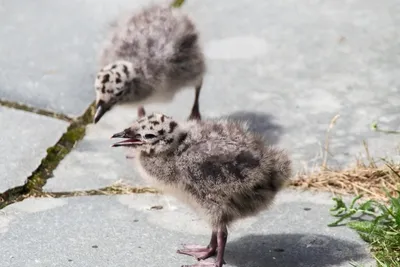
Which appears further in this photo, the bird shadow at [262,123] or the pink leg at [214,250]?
the bird shadow at [262,123]

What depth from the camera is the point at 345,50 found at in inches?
236

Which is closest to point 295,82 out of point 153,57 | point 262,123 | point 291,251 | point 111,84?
point 262,123

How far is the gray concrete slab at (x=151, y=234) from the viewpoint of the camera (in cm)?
385

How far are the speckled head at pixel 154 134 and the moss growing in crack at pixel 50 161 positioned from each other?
0.72 metres

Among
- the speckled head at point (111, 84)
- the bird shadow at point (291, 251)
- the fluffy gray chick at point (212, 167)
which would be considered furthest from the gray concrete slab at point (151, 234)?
the speckled head at point (111, 84)

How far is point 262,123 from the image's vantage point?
5.21 m

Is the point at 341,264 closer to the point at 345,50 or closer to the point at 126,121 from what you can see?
the point at 126,121

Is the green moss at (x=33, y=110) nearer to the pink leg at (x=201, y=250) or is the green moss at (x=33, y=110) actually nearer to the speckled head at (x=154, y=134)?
the speckled head at (x=154, y=134)

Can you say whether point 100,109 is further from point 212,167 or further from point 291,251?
point 291,251

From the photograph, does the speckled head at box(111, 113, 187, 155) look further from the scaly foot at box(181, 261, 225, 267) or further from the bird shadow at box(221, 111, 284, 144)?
the bird shadow at box(221, 111, 284, 144)

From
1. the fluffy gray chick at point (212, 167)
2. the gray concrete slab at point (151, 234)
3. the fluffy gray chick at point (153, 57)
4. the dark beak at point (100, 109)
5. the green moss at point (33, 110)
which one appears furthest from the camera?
the fluffy gray chick at point (153, 57)

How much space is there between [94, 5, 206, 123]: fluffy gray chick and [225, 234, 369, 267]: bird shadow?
140cm

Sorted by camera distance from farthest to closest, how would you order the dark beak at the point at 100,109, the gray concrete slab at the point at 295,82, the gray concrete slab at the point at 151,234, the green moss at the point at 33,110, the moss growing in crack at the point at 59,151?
the green moss at the point at 33,110 → the dark beak at the point at 100,109 → the gray concrete slab at the point at 295,82 → the moss growing in crack at the point at 59,151 → the gray concrete slab at the point at 151,234

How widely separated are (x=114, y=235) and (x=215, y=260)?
0.49 metres
